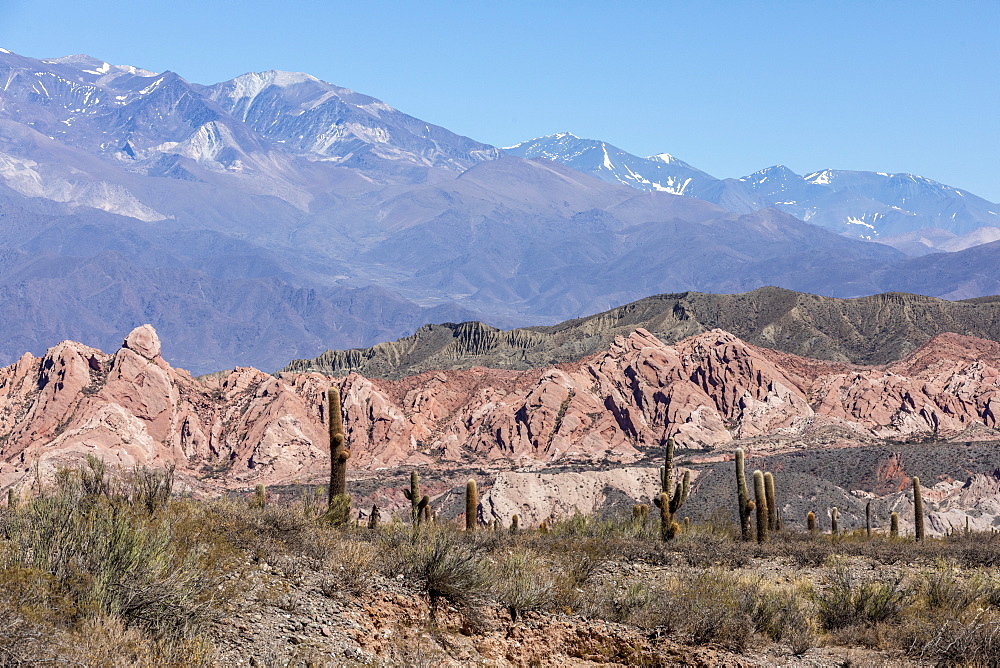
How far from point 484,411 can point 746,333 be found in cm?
8005

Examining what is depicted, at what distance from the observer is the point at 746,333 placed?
17112 cm

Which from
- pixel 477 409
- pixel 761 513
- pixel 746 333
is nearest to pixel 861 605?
pixel 761 513

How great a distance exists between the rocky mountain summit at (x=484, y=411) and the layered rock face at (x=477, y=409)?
19 cm

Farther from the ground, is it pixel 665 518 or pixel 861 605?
pixel 665 518

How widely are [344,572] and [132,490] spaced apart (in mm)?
4649

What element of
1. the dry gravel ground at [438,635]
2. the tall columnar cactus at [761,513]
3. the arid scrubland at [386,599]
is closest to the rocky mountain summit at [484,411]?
the tall columnar cactus at [761,513]

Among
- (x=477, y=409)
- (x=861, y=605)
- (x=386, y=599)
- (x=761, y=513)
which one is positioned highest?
(x=477, y=409)

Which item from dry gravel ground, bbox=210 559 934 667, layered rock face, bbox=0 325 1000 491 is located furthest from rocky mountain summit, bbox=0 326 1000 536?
dry gravel ground, bbox=210 559 934 667

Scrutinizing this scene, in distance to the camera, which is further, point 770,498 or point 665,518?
point 770,498

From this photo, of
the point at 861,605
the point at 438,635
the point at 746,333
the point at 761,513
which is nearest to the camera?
the point at 438,635

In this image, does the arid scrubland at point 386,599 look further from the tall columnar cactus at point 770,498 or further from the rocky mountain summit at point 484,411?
the rocky mountain summit at point 484,411

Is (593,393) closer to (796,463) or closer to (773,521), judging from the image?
(796,463)

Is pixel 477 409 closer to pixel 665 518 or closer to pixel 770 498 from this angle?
pixel 770 498

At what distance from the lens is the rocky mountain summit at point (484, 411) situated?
8950cm
